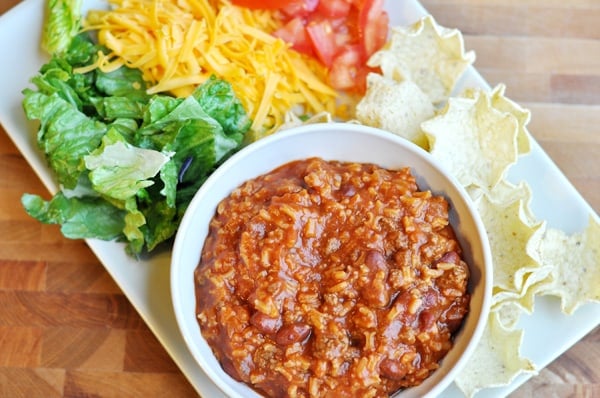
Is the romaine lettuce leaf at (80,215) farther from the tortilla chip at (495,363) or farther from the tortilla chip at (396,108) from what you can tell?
the tortilla chip at (495,363)

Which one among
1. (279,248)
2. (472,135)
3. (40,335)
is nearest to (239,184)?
(279,248)

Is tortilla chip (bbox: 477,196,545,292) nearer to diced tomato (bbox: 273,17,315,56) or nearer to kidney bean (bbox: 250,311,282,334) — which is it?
kidney bean (bbox: 250,311,282,334)

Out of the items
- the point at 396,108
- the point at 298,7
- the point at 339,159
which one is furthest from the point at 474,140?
the point at 298,7

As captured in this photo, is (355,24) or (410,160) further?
(355,24)

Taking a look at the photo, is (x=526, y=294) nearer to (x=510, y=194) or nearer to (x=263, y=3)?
(x=510, y=194)

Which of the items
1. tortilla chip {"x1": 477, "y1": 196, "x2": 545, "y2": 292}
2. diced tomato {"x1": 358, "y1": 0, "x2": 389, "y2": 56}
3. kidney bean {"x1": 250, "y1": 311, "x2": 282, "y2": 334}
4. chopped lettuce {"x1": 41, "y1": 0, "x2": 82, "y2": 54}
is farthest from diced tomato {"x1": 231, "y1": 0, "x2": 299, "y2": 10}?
kidney bean {"x1": 250, "y1": 311, "x2": 282, "y2": 334}

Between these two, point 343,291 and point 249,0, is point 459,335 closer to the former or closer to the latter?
point 343,291

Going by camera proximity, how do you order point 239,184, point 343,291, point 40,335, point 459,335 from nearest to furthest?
point 343,291
point 459,335
point 239,184
point 40,335
